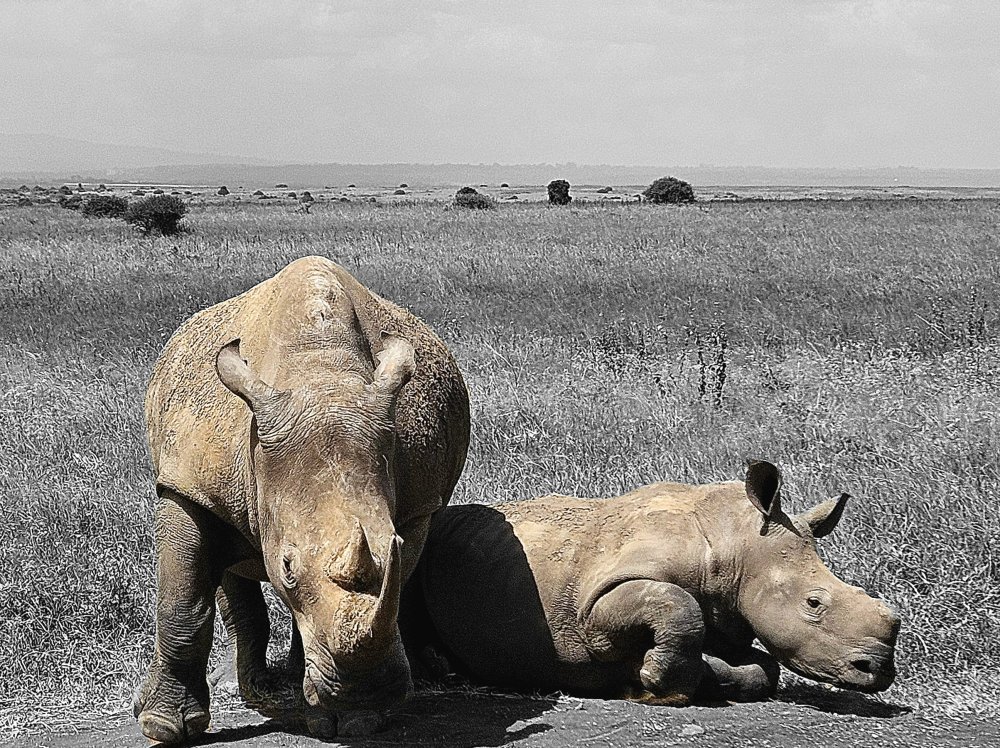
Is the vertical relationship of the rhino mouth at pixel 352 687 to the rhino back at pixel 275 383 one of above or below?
below

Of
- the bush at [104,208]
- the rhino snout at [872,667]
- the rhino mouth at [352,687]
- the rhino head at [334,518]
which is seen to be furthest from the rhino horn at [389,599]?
the bush at [104,208]

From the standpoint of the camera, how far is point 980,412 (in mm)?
10594

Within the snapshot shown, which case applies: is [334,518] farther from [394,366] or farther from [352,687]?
[394,366]

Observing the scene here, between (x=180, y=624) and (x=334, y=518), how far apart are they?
1.64 metres

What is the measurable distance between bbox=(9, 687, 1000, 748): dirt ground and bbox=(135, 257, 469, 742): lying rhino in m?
0.28

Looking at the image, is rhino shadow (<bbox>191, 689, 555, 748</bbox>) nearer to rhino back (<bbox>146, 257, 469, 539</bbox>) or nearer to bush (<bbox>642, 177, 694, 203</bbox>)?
rhino back (<bbox>146, 257, 469, 539</bbox>)

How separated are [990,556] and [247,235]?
24373 millimetres

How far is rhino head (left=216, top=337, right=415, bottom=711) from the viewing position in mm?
3648

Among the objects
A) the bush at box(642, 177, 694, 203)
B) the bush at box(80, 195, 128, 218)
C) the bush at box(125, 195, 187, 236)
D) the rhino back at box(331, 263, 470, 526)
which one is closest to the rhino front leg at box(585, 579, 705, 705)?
the rhino back at box(331, 263, 470, 526)

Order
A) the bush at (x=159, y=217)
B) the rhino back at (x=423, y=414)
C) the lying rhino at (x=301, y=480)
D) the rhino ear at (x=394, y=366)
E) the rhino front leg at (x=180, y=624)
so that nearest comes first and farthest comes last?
the lying rhino at (x=301, y=480), the rhino ear at (x=394, y=366), the rhino front leg at (x=180, y=624), the rhino back at (x=423, y=414), the bush at (x=159, y=217)

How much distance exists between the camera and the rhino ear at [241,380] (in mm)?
4191

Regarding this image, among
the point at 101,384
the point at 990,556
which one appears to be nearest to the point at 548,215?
the point at 101,384

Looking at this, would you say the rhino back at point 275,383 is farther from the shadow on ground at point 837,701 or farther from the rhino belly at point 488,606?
the shadow on ground at point 837,701

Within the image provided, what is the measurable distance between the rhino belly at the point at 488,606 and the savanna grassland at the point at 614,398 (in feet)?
5.50
